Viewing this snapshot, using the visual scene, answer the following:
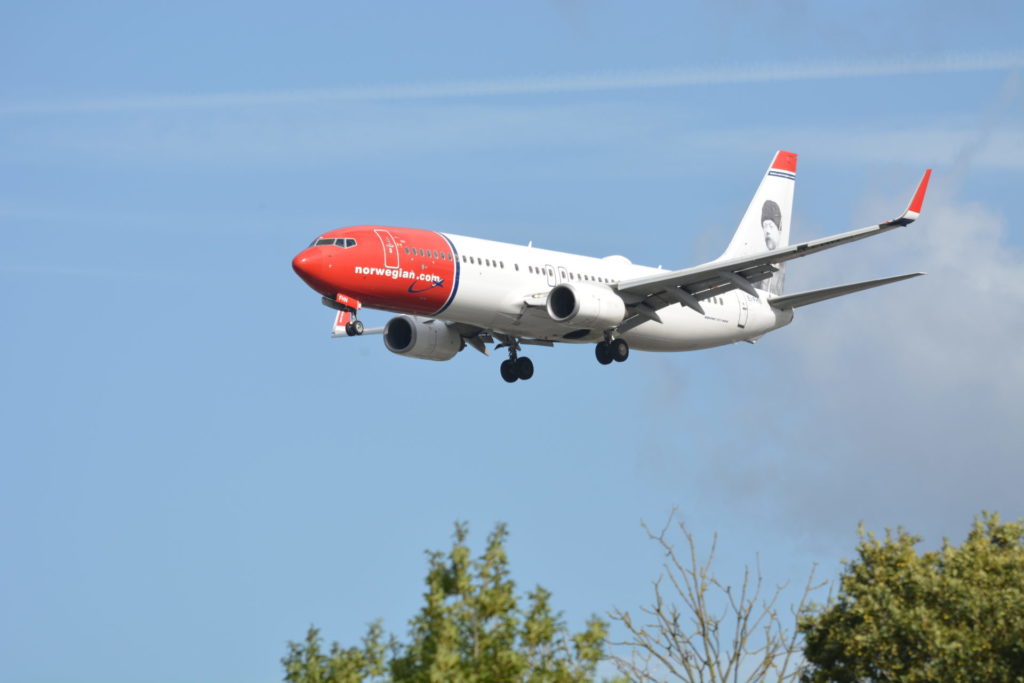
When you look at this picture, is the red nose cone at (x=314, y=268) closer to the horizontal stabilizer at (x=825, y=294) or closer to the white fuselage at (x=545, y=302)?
the white fuselage at (x=545, y=302)

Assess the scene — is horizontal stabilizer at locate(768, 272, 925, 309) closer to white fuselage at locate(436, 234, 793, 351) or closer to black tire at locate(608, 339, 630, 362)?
white fuselage at locate(436, 234, 793, 351)

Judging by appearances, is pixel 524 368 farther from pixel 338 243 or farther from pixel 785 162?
pixel 785 162

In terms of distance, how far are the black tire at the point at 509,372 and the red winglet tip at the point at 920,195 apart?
15.4 meters

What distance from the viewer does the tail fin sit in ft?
219

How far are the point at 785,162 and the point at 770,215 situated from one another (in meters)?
3.19

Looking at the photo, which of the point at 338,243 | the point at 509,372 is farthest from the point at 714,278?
the point at 338,243

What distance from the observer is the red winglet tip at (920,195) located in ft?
156

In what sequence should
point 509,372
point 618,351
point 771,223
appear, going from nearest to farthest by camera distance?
point 618,351 < point 509,372 < point 771,223

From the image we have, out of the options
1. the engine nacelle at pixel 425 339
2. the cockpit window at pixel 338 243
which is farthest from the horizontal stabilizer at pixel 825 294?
the cockpit window at pixel 338 243

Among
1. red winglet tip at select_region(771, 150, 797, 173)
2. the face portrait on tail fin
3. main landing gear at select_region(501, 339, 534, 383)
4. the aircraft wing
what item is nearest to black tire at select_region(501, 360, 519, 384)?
main landing gear at select_region(501, 339, 534, 383)

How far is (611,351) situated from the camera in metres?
→ 54.8

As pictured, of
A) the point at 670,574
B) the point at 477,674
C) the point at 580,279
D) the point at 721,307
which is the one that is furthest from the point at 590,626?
the point at 721,307

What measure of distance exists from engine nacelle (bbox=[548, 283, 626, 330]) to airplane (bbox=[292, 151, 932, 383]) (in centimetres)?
4

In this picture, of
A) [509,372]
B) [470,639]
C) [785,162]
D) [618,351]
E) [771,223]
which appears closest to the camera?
[470,639]
